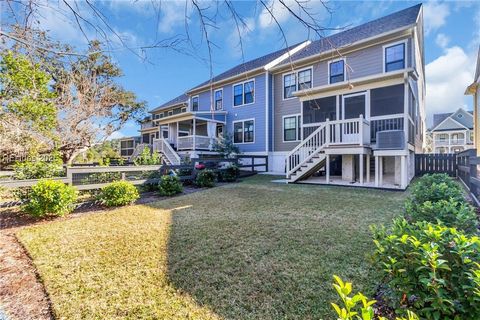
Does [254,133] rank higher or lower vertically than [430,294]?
higher

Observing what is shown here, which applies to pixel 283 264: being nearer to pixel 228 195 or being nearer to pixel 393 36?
pixel 228 195

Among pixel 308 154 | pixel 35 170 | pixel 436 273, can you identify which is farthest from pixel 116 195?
pixel 308 154

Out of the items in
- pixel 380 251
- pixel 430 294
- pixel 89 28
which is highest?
pixel 89 28

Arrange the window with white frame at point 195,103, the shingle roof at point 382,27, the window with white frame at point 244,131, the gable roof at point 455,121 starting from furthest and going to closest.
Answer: the gable roof at point 455,121
the window with white frame at point 195,103
the window with white frame at point 244,131
the shingle roof at point 382,27

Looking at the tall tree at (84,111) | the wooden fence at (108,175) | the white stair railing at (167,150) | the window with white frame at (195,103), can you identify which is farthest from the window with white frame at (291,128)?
the tall tree at (84,111)

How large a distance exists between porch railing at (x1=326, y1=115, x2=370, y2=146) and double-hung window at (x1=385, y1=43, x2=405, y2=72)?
3.88 meters

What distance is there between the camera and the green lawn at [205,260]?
2.23m

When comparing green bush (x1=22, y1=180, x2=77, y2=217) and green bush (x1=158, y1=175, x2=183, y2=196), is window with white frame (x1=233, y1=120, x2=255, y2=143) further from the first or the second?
green bush (x1=22, y1=180, x2=77, y2=217)

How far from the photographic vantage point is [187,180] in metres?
9.79

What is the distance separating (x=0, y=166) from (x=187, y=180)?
25.6ft

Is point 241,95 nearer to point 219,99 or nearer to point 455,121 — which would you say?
point 219,99

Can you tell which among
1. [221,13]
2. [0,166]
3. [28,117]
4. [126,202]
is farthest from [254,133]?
[221,13]

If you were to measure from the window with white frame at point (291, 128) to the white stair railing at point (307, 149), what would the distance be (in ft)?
13.0

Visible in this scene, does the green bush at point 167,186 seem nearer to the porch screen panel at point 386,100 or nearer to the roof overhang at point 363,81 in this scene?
the roof overhang at point 363,81
